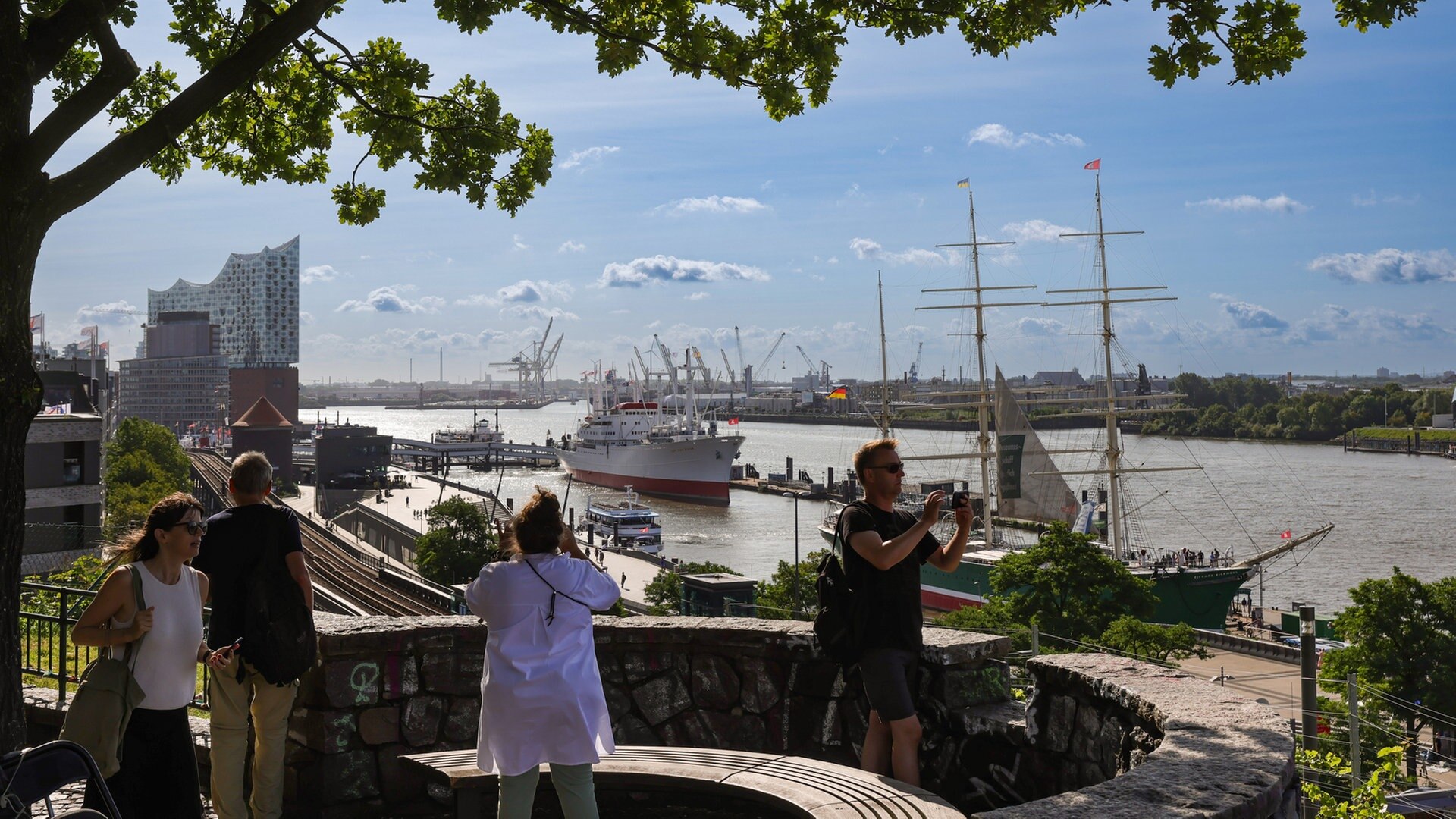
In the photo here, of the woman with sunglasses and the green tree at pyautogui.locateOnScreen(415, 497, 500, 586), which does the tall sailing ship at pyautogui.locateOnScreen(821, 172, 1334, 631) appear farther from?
the woman with sunglasses

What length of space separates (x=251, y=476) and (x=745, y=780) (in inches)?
69.6

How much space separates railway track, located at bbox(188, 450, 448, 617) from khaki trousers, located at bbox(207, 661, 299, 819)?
16.5 m

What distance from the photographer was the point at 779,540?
5506 centimetres

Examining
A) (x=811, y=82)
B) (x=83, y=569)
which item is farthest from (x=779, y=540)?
(x=811, y=82)

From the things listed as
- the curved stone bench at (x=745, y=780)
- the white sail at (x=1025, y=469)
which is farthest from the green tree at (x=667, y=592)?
the curved stone bench at (x=745, y=780)

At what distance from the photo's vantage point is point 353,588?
3156cm

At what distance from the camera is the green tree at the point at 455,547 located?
128ft

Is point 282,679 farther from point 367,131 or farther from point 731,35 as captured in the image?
point 731,35

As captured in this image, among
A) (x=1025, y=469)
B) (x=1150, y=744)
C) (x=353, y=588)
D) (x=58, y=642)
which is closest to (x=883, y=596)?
(x=1150, y=744)

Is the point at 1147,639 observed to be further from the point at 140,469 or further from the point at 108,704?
the point at 140,469

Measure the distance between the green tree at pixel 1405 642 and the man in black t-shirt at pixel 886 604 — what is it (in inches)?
948

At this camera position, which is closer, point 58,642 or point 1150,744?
point 1150,744

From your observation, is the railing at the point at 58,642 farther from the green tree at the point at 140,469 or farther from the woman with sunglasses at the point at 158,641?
the green tree at the point at 140,469

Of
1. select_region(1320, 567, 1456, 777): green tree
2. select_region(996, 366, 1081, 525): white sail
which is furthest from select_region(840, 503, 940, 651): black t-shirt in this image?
select_region(996, 366, 1081, 525): white sail
